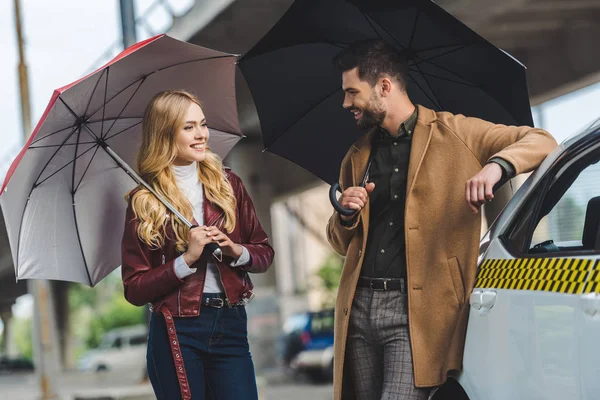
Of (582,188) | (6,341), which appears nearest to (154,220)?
(582,188)

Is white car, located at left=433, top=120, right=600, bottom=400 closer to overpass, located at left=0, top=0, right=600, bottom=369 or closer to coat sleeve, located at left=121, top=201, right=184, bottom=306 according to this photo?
coat sleeve, located at left=121, top=201, right=184, bottom=306

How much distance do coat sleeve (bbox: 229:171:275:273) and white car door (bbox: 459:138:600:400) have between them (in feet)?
2.75

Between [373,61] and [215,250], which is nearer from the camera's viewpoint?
[215,250]

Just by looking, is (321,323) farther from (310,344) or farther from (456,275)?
(456,275)

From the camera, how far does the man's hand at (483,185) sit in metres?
3.19

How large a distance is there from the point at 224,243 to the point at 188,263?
0.16m

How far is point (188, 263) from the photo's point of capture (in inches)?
137

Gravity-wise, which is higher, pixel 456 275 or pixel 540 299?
pixel 456 275

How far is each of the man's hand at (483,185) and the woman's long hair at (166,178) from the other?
3.20 feet

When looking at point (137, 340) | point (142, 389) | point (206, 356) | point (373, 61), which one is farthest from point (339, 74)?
point (137, 340)

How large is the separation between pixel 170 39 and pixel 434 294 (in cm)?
159

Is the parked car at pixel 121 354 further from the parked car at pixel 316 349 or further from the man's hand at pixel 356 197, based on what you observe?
the man's hand at pixel 356 197

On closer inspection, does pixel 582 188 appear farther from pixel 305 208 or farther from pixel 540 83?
pixel 305 208

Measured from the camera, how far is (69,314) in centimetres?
4934
